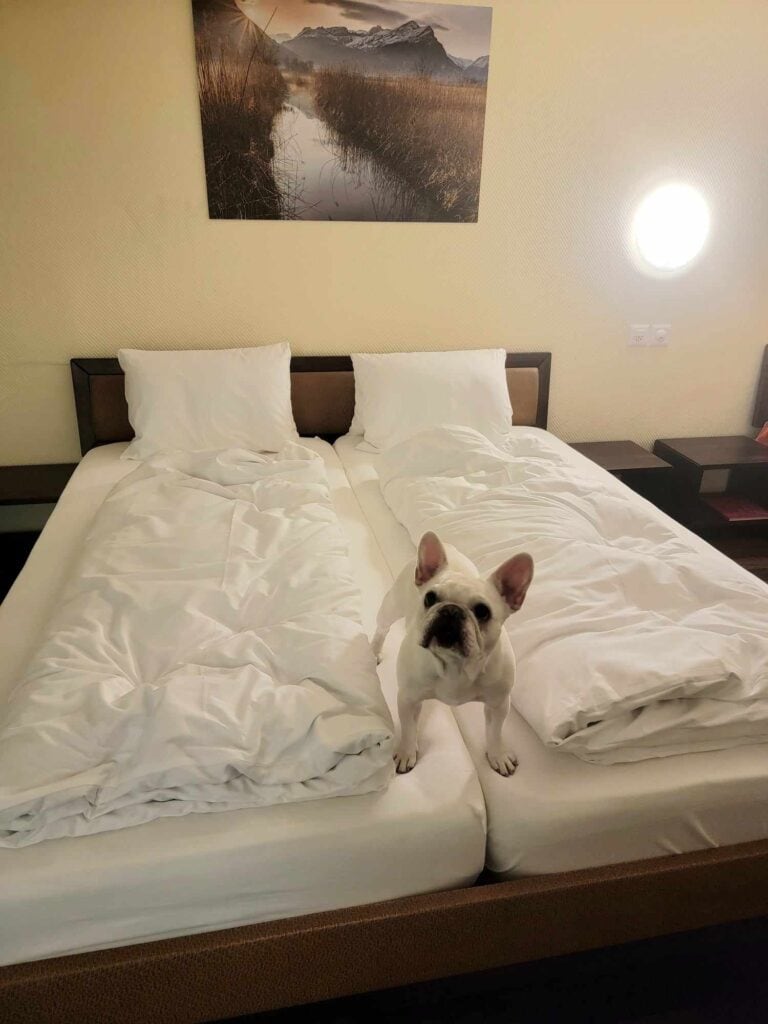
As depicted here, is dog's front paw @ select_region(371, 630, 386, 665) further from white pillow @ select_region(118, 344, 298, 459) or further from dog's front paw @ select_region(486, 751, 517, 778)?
white pillow @ select_region(118, 344, 298, 459)

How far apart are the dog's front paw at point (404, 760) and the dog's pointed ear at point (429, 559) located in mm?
295

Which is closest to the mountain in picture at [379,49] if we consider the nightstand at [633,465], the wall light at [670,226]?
the wall light at [670,226]

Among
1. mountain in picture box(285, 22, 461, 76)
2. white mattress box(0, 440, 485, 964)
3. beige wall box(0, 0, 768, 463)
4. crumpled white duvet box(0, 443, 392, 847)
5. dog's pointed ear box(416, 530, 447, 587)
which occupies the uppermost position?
mountain in picture box(285, 22, 461, 76)

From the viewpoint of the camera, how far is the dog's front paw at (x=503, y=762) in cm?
118

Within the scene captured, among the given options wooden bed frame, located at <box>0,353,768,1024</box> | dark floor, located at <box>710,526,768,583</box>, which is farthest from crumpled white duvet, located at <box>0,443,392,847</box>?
dark floor, located at <box>710,526,768,583</box>

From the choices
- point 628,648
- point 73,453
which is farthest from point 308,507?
point 73,453

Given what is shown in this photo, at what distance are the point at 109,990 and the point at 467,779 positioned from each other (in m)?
0.62

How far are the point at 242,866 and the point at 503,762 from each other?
467 mm

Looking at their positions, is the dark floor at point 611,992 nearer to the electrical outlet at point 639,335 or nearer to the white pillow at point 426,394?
the white pillow at point 426,394

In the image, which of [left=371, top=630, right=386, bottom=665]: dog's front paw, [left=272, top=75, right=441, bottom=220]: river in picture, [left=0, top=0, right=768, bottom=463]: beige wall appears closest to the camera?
[left=371, top=630, right=386, bottom=665]: dog's front paw

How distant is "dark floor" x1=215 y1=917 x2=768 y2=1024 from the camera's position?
3.96 feet

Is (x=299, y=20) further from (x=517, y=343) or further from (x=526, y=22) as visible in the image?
(x=517, y=343)

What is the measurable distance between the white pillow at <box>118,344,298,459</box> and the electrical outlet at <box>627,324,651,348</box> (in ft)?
5.27

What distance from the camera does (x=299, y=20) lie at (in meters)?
2.30
